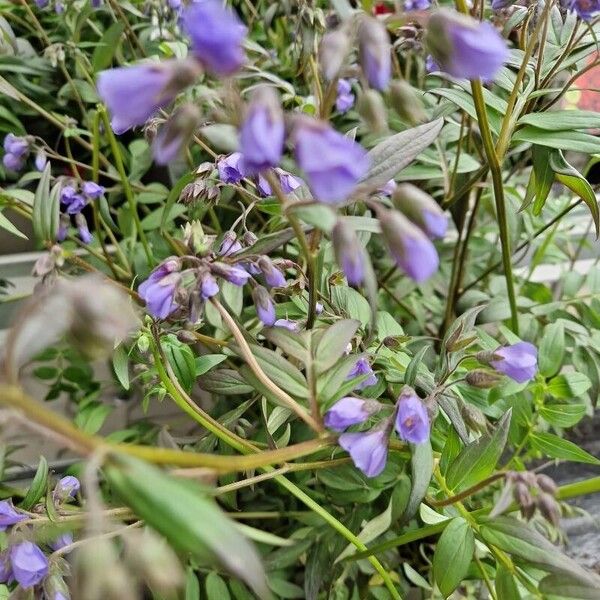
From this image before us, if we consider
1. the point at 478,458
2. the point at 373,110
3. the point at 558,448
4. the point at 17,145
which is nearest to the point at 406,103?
the point at 373,110

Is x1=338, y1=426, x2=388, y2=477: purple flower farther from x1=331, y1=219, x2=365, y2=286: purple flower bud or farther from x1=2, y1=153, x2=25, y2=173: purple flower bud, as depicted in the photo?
x1=2, y1=153, x2=25, y2=173: purple flower bud

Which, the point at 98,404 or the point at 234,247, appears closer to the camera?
the point at 234,247

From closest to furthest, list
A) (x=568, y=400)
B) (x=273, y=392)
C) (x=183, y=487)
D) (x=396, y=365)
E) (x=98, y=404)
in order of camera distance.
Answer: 1. (x=183, y=487)
2. (x=273, y=392)
3. (x=396, y=365)
4. (x=568, y=400)
5. (x=98, y=404)

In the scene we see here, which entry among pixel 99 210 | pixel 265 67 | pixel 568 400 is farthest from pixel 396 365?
pixel 265 67

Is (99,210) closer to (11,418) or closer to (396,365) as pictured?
(396,365)

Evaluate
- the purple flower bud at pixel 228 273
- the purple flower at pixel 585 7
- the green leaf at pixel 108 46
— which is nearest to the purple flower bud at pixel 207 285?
the purple flower bud at pixel 228 273

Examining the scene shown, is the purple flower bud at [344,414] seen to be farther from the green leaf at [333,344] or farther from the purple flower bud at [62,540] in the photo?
the purple flower bud at [62,540]
